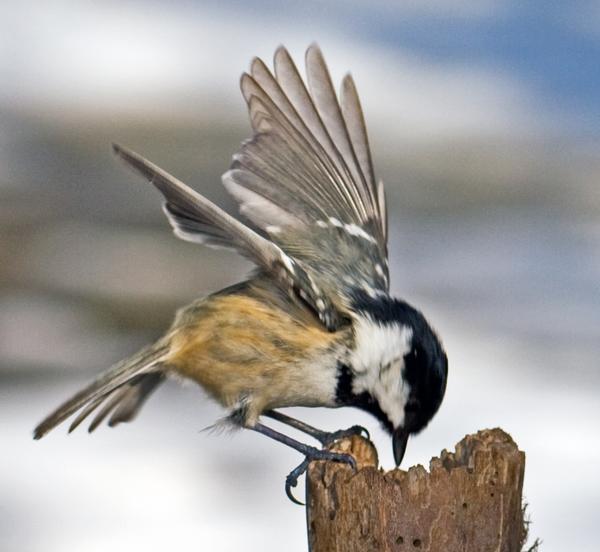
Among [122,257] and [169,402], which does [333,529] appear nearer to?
[169,402]

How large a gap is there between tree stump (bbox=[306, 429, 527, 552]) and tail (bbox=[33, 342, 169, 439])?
0.62 meters

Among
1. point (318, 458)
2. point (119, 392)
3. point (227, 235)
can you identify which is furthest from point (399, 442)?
point (119, 392)

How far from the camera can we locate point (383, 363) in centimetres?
238

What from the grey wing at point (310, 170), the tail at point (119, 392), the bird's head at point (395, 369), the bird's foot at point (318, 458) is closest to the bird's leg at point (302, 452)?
the bird's foot at point (318, 458)

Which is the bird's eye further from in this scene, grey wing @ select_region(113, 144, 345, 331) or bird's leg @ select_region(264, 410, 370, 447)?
grey wing @ select_region(113, 144, 345, 331)

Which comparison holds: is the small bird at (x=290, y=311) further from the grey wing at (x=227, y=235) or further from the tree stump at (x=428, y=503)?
the tree stump at (x=428, y=503)

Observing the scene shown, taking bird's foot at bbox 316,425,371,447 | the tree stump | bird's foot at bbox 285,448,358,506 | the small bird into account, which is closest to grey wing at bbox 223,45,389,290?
the small bird

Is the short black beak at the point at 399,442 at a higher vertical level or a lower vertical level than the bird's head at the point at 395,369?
lower

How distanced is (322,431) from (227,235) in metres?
0.49

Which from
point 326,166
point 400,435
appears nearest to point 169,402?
point 326,166

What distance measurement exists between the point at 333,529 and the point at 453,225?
→ 8039 mm

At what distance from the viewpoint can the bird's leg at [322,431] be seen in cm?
239

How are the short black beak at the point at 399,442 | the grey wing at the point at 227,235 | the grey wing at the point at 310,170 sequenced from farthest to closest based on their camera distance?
the grey wing at the point at 310,170, the short black beak at the point at 399,442, the grey wing at the point at 227,235

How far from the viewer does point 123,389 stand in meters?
2.78
